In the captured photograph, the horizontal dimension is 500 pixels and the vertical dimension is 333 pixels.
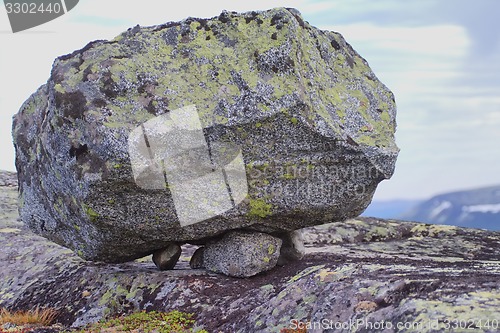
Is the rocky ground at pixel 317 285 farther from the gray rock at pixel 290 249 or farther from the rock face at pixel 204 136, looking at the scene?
the rock face at pixel 204 136

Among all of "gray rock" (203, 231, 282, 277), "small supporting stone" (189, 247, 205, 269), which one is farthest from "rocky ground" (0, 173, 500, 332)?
"small supporting stone" (189, 247, 205, 269)

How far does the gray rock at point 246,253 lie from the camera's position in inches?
620

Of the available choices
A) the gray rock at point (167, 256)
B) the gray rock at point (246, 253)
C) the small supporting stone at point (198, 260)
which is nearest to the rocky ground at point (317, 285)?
the gray rock at point (246, 253)

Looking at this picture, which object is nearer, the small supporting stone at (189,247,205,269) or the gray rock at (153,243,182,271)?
the gray rock at (153,243,182,271)

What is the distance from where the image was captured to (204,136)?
46.6 ft

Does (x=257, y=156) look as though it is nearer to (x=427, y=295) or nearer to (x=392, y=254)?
(x=427, y=295)

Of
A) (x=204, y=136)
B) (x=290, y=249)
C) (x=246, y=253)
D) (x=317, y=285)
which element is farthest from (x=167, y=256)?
(x=317, y=285)

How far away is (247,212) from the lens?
49.8ft

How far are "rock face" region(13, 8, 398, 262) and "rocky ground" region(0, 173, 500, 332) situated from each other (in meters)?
1.25

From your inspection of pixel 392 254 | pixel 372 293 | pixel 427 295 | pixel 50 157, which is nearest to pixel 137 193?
pixel 50 157

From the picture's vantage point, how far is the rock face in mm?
14180

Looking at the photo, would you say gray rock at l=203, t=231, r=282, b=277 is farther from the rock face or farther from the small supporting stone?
the small supporting stone

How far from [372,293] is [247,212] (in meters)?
4.73

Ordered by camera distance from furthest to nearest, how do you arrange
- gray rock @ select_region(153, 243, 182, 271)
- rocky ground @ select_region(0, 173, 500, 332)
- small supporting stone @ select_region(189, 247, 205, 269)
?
small supporting stone @ select_region(189, 247, 205, 269) → gray rock @ select_region(153, 243, 182, 271) → rocky ground @ select_region(0, 173, 500, 332)
